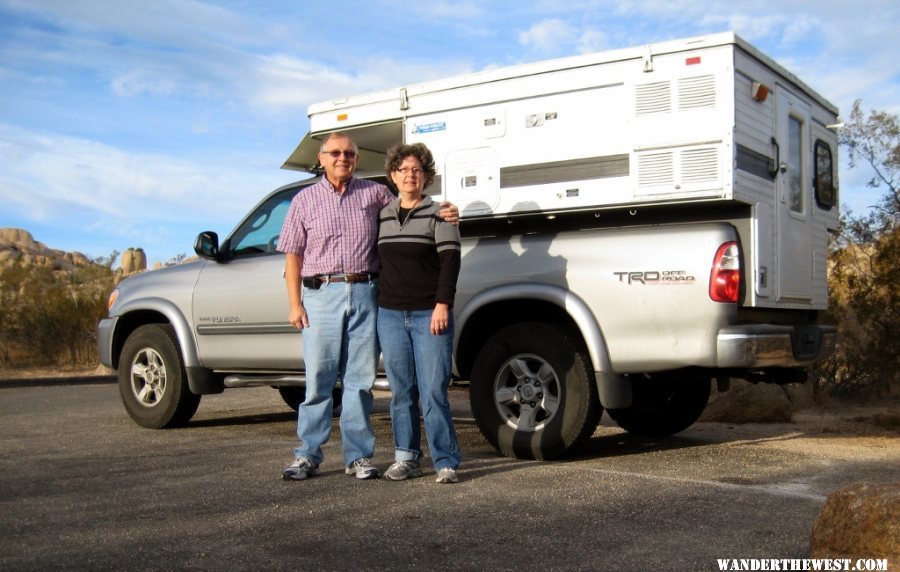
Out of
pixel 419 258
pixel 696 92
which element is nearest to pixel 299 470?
pixel 419 258

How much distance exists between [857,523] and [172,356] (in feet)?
21.1

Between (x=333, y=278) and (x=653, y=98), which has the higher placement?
(x=653, y=98)

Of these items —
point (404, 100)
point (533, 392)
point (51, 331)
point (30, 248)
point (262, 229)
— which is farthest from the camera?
point (30, 248)

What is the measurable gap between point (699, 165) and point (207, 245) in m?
4.14

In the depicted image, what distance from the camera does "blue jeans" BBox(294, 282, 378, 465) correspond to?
19.2ft

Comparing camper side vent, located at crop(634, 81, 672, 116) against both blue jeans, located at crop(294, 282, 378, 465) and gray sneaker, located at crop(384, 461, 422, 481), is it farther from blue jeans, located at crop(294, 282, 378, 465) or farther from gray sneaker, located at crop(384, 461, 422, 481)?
gray sneaker, located at crop(384, 461, 422, 481)

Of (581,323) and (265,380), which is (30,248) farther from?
(581,323)

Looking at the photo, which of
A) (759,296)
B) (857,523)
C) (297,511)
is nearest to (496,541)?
(297,511)

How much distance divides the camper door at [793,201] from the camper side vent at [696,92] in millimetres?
797

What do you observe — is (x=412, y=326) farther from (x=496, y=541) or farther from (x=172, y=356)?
(x=172, y=356)

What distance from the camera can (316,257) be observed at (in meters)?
5.91

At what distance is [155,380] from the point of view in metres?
8.62

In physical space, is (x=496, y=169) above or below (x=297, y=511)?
above

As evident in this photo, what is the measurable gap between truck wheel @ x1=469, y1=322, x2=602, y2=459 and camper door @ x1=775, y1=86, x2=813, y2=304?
1.49 metres
